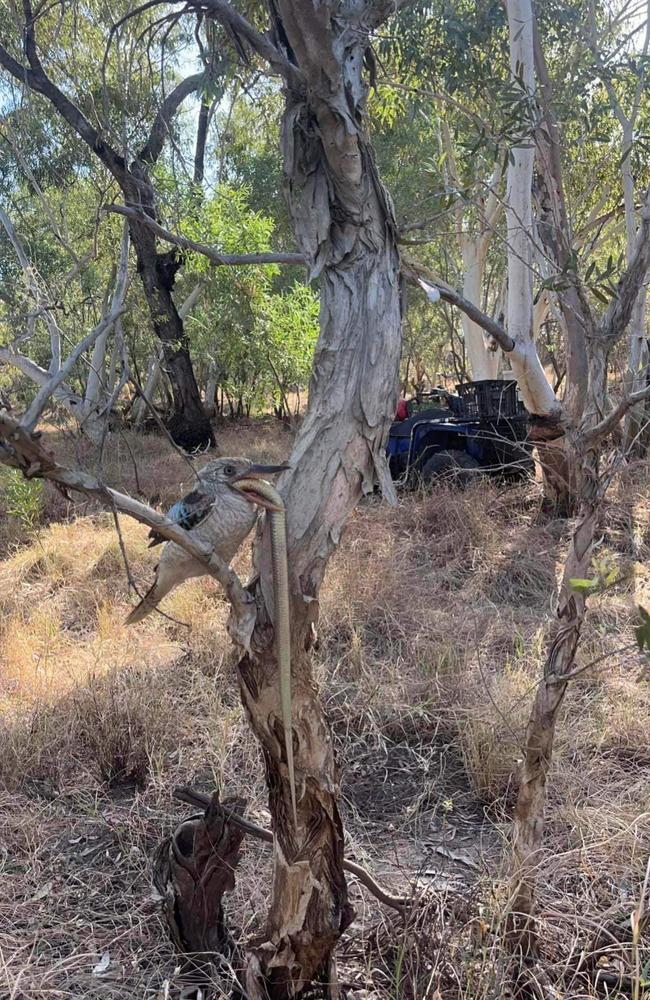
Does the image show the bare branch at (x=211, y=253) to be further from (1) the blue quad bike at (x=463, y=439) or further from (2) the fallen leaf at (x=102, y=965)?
(1) the blue quad bike at (x=463, y=439)

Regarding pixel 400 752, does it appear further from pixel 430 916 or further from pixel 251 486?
pixel 251 486

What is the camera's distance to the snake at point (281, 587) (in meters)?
1.41

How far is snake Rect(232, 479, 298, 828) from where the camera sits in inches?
55.3

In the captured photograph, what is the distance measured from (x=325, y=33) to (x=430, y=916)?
2.05 m

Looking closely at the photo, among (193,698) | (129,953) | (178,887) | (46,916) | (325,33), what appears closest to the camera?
(325,33)

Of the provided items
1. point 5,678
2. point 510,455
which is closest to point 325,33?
point 5,678

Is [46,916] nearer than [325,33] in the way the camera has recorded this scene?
No

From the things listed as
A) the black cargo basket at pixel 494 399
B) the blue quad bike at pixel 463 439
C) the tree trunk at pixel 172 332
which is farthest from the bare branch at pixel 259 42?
the tree trunk at pixel 172 332

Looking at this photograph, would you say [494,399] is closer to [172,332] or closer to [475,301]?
[475,301]

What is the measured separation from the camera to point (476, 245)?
8898 millimetres

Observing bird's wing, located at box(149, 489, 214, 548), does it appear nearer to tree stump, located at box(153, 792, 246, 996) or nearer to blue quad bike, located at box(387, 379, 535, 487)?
tree stump, located at box(153, 792, 246, 996)

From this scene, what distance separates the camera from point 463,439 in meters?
6.60

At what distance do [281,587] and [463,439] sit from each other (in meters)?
5.40

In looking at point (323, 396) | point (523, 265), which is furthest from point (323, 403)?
point (523, 265)
